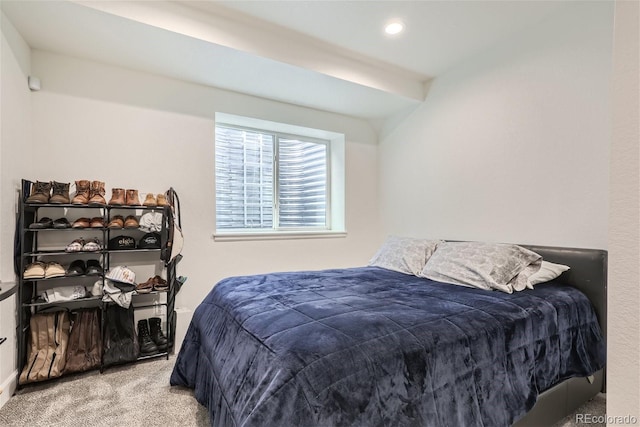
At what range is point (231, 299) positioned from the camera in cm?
178

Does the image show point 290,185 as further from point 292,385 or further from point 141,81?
point 292,385

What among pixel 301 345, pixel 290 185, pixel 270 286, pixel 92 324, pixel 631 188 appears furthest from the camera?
pixel 290 185

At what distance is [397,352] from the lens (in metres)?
1.17

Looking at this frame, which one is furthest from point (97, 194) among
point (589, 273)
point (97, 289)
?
point (589, 273)

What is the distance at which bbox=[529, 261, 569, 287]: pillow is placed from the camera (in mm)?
2036

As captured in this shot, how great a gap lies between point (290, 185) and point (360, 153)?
39.7 inches

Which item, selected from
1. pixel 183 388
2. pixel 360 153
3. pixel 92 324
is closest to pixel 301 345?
pixel 183 388

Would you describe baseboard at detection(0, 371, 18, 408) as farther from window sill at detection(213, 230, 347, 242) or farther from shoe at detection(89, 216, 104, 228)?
window sill at detection(213, 230, 347, 242)

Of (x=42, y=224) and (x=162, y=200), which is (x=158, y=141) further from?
(x=42, y=224)

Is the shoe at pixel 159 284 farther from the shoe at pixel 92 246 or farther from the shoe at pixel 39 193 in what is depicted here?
the shoe at pixel 39 193

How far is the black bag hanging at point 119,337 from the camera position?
2.31 m

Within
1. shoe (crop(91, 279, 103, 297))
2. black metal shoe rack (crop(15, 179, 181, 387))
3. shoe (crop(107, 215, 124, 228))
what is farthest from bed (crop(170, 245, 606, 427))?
shoe (crop(107, 215, 124, 228))

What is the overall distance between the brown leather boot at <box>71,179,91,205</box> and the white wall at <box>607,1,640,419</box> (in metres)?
2.83

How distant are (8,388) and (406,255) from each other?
2.98 meters
